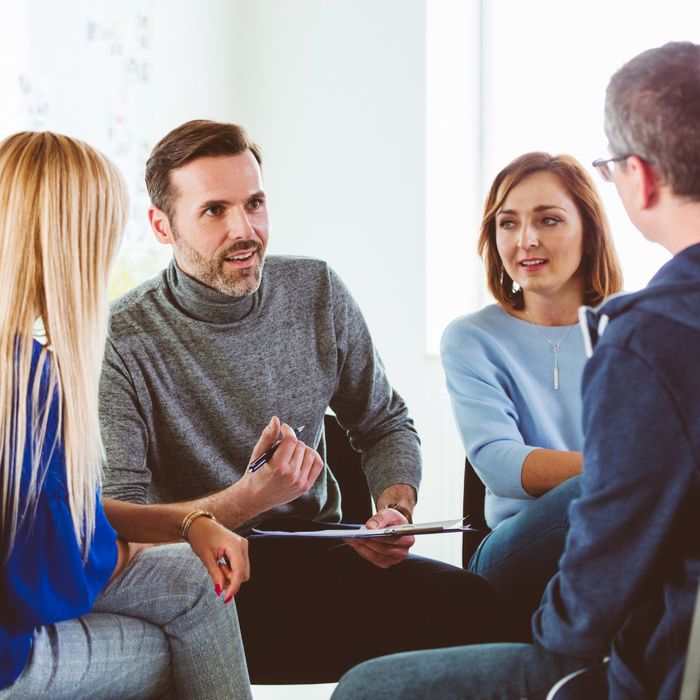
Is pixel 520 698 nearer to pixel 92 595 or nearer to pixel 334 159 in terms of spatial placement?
pixel 92 595

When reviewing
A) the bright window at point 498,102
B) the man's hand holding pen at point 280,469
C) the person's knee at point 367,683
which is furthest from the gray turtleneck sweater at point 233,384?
the bright window at point 498,102

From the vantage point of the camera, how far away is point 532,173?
7.09 ft

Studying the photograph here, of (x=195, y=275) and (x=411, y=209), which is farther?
(x=411, y=209)

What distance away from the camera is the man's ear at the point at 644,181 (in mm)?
1114

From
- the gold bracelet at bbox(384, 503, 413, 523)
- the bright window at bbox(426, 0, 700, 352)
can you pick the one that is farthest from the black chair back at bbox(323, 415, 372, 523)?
the bright window at bbox(426, 0, 700, 352)

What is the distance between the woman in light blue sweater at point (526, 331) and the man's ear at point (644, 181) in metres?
0.86

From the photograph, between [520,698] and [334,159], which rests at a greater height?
[334,159]

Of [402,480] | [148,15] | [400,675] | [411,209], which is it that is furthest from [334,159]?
[400,675]

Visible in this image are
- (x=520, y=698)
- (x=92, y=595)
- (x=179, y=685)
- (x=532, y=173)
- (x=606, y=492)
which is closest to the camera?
(x=606, y=492)

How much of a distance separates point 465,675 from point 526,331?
1.11 metres

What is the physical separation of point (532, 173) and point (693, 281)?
119 cm

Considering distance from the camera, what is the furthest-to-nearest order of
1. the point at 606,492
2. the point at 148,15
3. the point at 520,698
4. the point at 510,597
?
1. the point at 148,15
2. the point at 510,597
3. the point at 520,698
4. the point at 606,492

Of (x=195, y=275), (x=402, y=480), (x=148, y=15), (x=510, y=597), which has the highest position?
(x=148, y=15)

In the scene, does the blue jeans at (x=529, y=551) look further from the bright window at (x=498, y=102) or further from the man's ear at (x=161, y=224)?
the bright window at (x=498, y=102)
